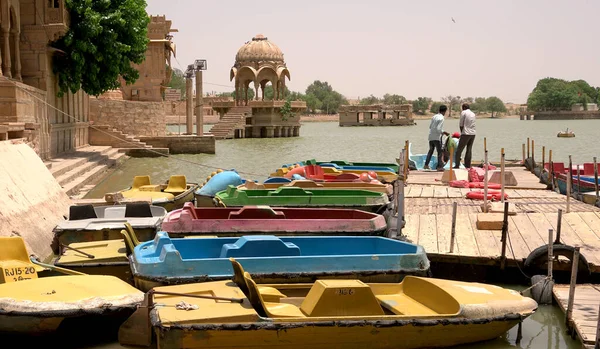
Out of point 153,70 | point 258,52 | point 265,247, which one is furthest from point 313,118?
point 265,247

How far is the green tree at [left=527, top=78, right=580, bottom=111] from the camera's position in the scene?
139m

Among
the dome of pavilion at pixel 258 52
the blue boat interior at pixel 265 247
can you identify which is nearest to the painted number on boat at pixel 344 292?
the blue boat interior at pixel 265 247

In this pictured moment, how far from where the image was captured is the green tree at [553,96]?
13888 centimetres

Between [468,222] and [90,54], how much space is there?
19366mm

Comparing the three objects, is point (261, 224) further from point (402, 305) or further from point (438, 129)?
point (438, 129)

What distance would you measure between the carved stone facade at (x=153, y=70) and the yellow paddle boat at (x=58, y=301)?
38.0 meters

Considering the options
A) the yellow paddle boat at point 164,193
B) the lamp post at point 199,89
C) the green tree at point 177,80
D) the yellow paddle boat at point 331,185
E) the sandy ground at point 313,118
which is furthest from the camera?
the green tree at point 177,80

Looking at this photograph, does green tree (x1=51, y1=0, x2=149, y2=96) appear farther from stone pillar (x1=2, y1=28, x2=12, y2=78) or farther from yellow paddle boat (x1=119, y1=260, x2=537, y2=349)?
yellow paddle boat (x1=119, y1=260, x2=537, y2=349)

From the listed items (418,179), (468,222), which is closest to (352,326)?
(468,222)

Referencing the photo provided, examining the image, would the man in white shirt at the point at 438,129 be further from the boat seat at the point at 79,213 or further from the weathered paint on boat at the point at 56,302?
the weathered paint on boat at the point at 56,302

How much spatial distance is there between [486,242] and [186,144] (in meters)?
30.3

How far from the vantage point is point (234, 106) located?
62.5m

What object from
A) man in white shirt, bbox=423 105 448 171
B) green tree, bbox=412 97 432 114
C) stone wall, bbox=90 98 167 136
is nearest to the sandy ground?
green tree, bbox=412 97 432 114

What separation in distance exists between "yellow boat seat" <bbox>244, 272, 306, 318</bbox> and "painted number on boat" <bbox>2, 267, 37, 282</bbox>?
9.08ft
